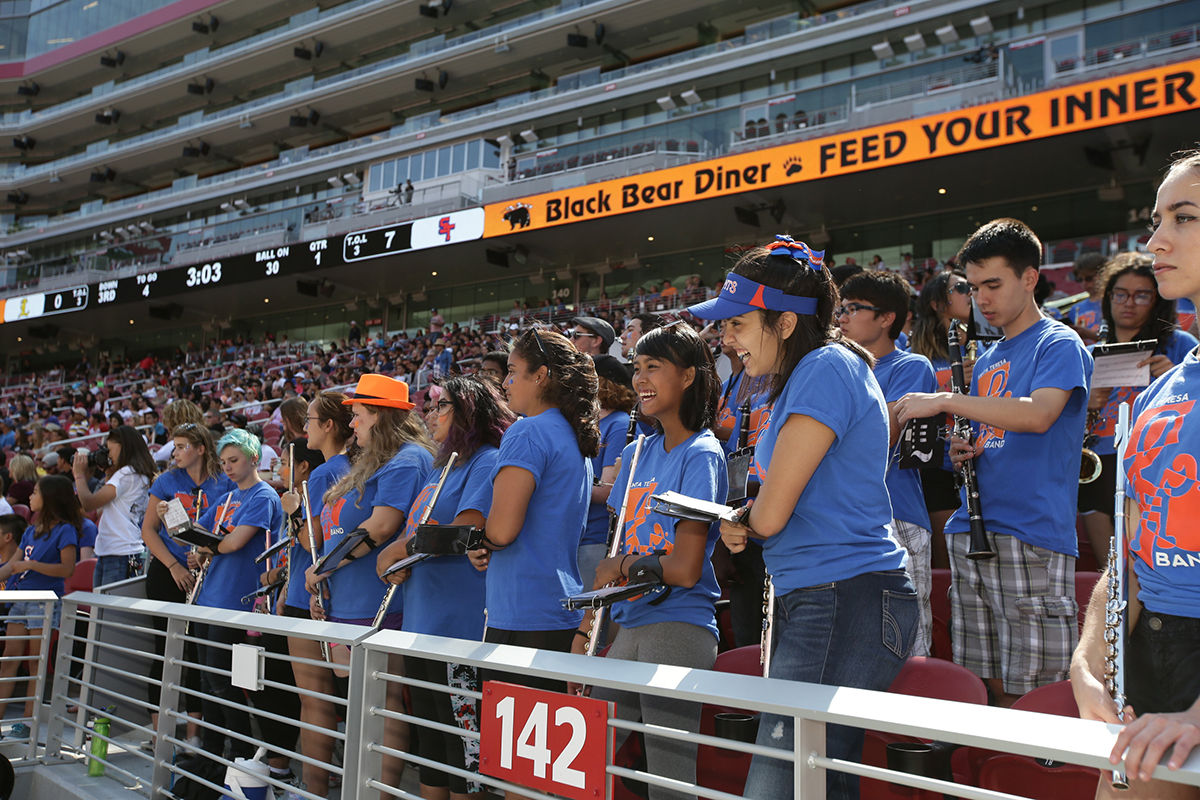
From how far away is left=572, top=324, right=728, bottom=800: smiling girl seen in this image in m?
2.22

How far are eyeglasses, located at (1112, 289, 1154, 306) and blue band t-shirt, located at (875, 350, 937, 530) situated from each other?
978 mm

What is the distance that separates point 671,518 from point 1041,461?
1022 mm

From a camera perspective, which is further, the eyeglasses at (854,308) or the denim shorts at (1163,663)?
the eyeglasses at (854,308)

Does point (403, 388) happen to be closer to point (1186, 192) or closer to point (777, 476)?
point (777, 476)

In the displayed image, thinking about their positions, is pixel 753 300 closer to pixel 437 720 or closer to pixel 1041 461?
pixel 1041 461

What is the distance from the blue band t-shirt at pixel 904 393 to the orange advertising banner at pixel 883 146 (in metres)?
12.5

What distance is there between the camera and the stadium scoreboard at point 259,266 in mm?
21125

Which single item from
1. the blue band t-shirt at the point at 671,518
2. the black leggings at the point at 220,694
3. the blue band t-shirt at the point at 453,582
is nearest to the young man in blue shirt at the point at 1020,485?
the blue band t-shirt at the point at 671,518

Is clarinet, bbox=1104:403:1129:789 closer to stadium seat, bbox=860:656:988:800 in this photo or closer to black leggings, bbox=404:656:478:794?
stadium seat, bbox=860:656:988:800

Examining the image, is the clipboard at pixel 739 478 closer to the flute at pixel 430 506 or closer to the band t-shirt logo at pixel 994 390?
the band t-shirt logo at pixel 994 390

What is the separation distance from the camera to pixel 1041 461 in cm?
244

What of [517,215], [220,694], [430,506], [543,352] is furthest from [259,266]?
[543,352]

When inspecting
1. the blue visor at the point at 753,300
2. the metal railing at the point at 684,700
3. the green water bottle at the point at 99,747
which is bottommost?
the green water bottle at the point at 99,747

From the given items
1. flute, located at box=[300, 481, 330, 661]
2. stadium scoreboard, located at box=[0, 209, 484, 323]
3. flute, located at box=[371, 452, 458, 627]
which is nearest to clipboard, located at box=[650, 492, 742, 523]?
flute, located at box=[371, 452, 458, 627]
